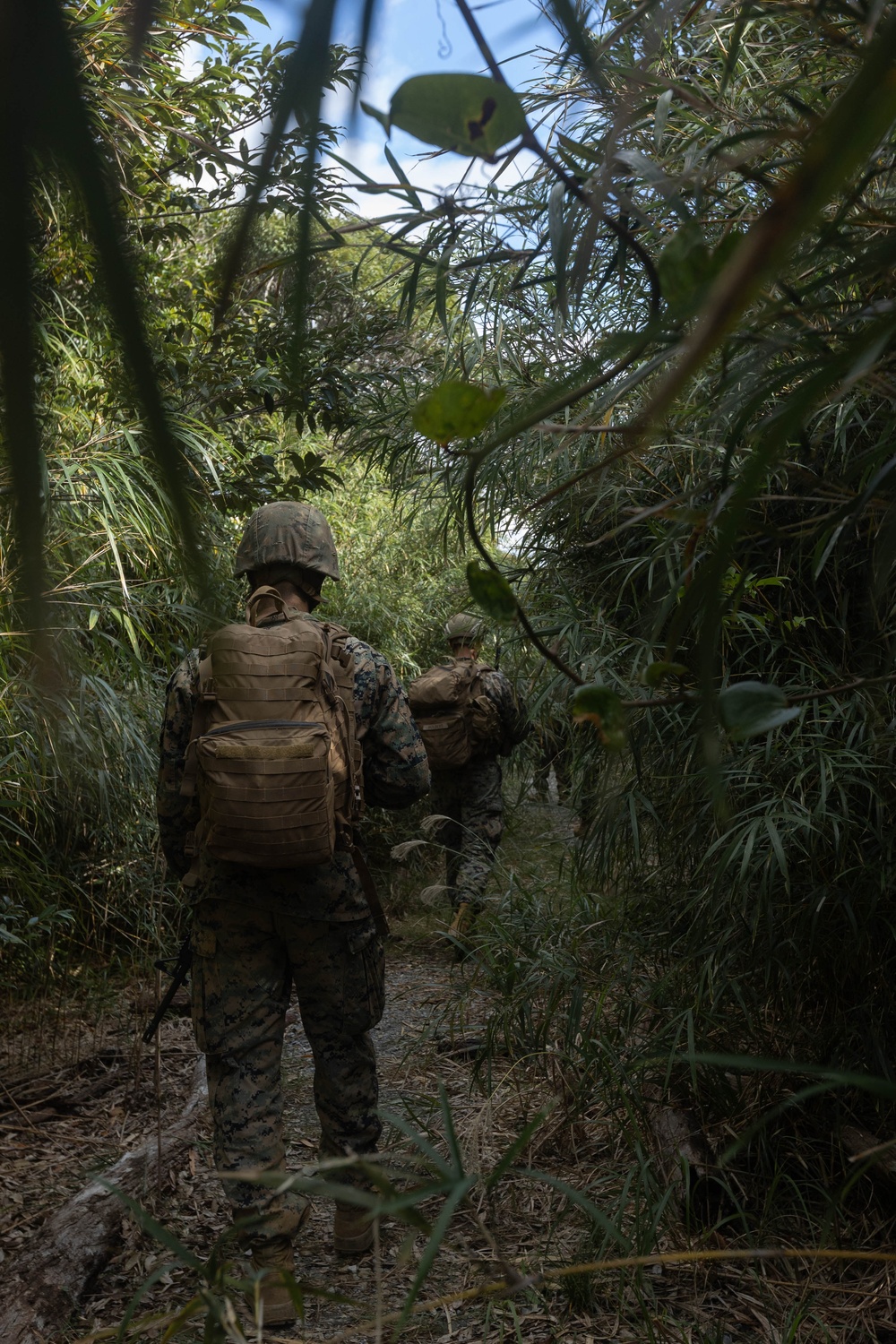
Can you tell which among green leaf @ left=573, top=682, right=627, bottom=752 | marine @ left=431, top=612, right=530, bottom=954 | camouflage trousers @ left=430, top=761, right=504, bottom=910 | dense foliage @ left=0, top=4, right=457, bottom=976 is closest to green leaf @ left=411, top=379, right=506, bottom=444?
dense foliage @ left=0, top=4, right=457, bottom=976

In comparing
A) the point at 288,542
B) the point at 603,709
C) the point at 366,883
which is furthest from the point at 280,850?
the point at 603,709

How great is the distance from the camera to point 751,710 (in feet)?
2.60

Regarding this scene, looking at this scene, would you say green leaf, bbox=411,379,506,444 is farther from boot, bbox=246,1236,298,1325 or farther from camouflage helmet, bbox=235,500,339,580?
boot, bbox=246,1236,298,1325

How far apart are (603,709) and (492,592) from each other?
0.12 m

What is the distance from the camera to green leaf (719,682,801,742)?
772mm

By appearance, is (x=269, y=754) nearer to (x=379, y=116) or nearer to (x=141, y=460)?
(x=141, y=460)

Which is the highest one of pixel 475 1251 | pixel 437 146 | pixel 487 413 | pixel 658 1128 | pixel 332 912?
pixel 437 146

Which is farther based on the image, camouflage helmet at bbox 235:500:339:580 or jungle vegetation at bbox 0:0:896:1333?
camouflage helmet at bbox 235:500:339:580

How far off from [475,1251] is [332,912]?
2.53ft

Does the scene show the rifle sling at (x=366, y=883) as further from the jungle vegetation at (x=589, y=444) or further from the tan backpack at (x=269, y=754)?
the jungle vegetation at (x=589, y=444)

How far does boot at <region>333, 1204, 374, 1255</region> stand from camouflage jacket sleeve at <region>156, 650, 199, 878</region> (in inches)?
37.5

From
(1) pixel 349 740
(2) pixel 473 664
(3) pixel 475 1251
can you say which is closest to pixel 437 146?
(1) pixel 349 740

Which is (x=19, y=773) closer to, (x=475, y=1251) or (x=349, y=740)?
(x=349, y=740)

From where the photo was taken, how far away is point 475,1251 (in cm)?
226
